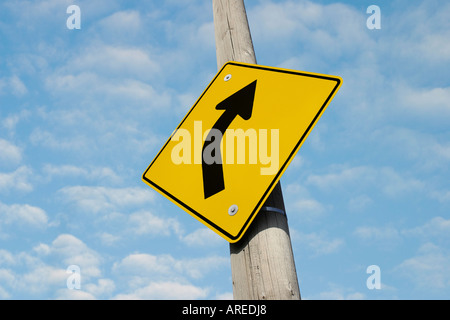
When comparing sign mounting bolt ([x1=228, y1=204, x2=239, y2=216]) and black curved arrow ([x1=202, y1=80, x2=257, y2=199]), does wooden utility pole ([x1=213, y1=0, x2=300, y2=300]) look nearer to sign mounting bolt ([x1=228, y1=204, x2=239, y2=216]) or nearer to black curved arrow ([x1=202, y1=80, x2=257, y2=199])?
sign mounting bolt ([x1=228, y1=204, x2=239, y2=216])

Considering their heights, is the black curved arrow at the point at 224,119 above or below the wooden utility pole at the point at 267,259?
above

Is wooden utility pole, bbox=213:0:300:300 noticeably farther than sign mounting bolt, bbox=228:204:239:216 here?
No

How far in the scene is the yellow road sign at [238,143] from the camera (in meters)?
1.91

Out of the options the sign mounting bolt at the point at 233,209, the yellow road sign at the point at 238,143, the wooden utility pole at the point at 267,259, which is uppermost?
the yellow road sign at the point at 238,143

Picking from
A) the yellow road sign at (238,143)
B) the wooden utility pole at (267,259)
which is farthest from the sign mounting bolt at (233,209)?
the wooden utility pole at (267,259)

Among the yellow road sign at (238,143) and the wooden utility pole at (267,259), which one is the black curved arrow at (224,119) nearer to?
the yellow road sign at (238,143)

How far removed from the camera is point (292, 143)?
6.38 feet

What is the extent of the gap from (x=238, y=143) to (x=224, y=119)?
245 millimetres

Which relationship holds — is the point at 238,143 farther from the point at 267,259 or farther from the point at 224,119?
the point at 267,259

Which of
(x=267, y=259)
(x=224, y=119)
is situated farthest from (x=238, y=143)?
(x=267, y=259)

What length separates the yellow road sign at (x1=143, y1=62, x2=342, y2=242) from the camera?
6.26 feet

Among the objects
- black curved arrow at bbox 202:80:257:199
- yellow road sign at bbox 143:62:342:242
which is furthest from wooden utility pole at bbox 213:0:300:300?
black curved arrow at bbox 202:80:257:199

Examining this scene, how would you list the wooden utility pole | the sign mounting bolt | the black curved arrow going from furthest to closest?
the black curved arrow
the sign mounting bolt
the wooden utility pole
